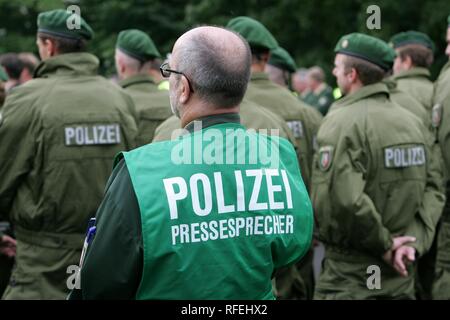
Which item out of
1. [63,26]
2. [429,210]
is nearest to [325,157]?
[429,210]

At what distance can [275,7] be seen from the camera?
18891 millimetres

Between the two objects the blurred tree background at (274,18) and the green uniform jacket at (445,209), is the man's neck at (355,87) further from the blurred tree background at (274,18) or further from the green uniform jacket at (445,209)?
the blurred tree background at (274,18)

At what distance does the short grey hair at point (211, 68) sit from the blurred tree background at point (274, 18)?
1305cm

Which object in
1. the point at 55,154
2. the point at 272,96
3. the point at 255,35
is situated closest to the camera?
the point at 55,154

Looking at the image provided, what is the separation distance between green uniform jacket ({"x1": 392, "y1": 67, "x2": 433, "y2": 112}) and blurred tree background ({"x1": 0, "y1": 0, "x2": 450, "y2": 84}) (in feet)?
25.8

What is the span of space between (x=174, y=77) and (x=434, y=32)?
14243mm

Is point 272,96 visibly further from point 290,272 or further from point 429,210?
point 429,210

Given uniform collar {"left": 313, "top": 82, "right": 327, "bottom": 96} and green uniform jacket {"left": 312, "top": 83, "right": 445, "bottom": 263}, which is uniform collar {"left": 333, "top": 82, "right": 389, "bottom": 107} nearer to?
green uniform jacket {"left": 312, "top": 83, "right": 445, "bottom": 263}

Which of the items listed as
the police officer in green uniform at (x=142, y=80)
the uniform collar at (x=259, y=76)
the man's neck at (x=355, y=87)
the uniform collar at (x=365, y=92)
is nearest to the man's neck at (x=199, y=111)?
the uniform collar at (x=365, y=92)

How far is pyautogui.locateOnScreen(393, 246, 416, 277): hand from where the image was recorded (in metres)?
5.46

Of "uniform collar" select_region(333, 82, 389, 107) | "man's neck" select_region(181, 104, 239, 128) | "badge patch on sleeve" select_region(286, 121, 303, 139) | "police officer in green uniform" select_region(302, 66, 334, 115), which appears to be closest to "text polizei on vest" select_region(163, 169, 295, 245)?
"man's neck" select_region(181, 104, 239, 128)

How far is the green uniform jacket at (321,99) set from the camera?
14617 millimetres

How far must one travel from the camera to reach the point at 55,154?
5.42 metres

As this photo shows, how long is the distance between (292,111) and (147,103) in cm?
122
